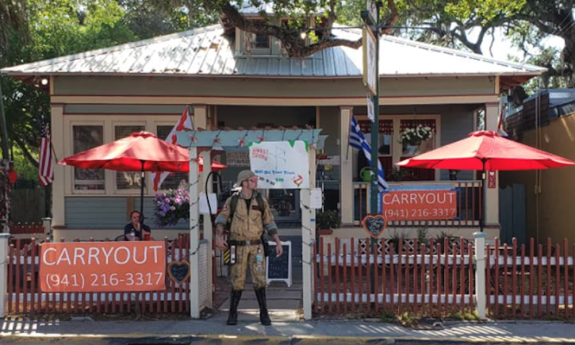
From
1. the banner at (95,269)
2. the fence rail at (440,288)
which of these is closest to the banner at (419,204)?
the fence rail at (440,288)

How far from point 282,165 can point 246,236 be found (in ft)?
3.32

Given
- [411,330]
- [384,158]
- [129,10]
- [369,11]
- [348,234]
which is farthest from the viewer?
[129,10]

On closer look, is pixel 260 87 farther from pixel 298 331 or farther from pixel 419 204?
pixel 298 331

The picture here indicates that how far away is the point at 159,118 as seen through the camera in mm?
12414

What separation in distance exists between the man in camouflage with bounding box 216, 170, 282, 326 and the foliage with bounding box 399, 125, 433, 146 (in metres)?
7.74

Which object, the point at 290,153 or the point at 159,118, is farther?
the point at 159,118

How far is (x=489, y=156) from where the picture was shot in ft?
27.1

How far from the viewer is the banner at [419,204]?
11.9 metres

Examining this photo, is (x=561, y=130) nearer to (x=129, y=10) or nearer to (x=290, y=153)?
(x=290, y=153)

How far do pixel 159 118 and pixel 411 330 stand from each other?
7557mm

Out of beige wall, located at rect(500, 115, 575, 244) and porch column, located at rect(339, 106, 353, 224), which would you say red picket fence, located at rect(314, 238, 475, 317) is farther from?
beige wall, located at rect(500, 115, 575, 244)

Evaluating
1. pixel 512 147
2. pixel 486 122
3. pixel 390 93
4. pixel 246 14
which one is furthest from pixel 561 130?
pixel 246 14

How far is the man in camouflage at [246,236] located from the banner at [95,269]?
1059 mm

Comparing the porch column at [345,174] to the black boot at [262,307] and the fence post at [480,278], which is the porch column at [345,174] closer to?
the fence post at [480,278]
